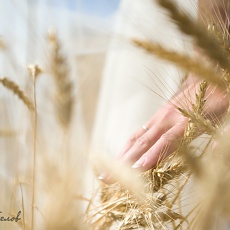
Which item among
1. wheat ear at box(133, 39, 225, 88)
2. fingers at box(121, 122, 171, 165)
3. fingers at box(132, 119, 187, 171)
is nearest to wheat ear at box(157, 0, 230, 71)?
wheat ear at box(133, 39, 225, 88)

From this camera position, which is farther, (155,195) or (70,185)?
(155,195)

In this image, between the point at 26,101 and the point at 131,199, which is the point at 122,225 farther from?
the point at 26,101

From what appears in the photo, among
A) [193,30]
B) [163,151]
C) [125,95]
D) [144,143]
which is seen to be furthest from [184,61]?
[125,95]

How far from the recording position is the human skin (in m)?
0.34

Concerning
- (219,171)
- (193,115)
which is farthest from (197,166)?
(193,115)

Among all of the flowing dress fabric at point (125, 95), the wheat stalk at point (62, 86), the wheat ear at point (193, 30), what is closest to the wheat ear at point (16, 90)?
the wheat stalk at point (62, 86)

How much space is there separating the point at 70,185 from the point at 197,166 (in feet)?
0.25

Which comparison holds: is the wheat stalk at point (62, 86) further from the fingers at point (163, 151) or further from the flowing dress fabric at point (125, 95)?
the flowing dress fabric at point (125, 95)

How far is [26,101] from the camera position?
354mm

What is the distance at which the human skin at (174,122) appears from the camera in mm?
344

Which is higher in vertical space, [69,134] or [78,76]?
[78,76]

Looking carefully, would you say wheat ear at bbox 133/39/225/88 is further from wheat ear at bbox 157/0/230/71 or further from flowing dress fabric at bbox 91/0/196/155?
flowing dress fabric at bbox 91/0/196/155

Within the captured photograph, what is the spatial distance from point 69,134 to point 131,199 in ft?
0.36

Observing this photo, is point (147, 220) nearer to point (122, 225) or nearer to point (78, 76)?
point (122, 225)
